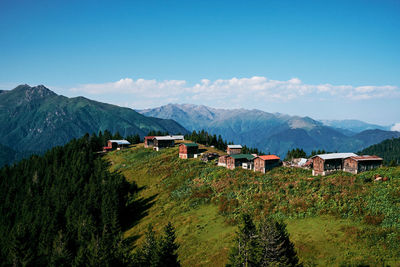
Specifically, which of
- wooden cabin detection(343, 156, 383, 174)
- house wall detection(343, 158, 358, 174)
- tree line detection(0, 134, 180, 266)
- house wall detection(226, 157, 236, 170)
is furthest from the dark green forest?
wooden cabin detection(343, 156, 383, 174)

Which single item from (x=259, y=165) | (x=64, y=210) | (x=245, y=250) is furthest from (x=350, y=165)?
(x=64, y=210)

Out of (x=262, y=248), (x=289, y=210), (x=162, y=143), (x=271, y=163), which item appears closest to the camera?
(x=262, y=248)

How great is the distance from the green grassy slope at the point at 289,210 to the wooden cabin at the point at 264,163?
3.12 meters

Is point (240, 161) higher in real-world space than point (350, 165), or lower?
lower

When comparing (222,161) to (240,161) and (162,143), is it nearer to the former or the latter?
(240,161)

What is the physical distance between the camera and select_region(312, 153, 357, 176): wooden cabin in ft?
255

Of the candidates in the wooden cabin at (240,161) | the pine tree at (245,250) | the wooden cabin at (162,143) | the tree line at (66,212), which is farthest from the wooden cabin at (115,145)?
the pine tree at (245,250)

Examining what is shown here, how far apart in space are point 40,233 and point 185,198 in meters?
44.4

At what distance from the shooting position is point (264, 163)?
86.6 meters

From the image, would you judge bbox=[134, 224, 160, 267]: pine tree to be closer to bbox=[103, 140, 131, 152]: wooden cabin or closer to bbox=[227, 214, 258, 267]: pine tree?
bbox=[227, 214, 258, 267]: pine tree

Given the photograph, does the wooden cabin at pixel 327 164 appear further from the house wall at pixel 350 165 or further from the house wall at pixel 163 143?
the house wall at pixel 163 143

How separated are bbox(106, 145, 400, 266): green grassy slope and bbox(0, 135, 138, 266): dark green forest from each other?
8.78 meters

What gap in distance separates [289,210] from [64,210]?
74.0 m

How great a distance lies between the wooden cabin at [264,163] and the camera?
8688cm
